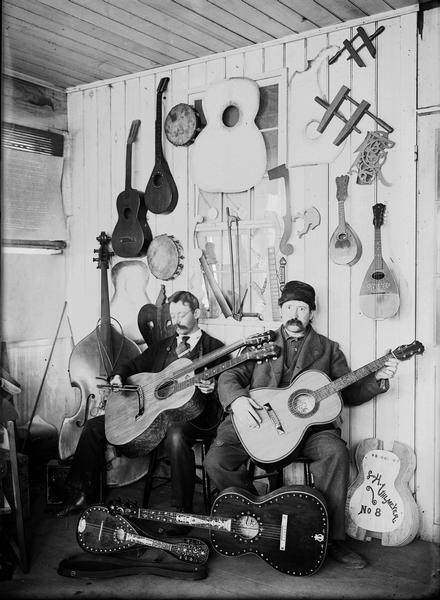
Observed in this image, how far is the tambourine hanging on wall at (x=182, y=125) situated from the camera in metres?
4.00

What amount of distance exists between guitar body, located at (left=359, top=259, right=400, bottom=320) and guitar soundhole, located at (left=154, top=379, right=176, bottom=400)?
1121 millimetres

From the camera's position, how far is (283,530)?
2.98m

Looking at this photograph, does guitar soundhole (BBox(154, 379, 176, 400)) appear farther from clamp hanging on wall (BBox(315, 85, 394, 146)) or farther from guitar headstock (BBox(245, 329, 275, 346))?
clamp hanging on wall (BBox(315, 85, 394, 146))

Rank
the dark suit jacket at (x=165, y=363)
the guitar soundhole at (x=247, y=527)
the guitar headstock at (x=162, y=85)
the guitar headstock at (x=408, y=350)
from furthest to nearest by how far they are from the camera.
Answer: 1. the guitar headstock at (x=162, y=85)
2. the dark suit jacket at (x=165, y=363)
3. the guitar headstock at (x=408, y=350)
4. the guitar soundhole at (x=247, y=527)

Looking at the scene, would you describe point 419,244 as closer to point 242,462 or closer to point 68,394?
point 242,462

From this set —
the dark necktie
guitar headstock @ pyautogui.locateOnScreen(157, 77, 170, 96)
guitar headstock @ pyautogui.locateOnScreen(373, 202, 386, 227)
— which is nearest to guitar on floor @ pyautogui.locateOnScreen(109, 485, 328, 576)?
the dark necktie

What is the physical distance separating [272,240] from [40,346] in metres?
1.66

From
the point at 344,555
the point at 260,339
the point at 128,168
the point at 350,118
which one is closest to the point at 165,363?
the point at 260,339

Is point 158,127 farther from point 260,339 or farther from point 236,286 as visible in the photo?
point 260,339

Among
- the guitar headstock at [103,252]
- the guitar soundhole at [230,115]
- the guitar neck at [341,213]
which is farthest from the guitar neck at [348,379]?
the guitar headstock at [103,252]

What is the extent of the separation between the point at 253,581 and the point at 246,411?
797mm

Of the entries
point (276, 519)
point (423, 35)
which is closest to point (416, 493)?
point (276, 519)

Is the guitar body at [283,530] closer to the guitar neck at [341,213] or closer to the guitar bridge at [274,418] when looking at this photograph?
the guitar bridge at [274,418]

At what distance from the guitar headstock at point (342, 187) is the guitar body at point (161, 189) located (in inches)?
43.4
